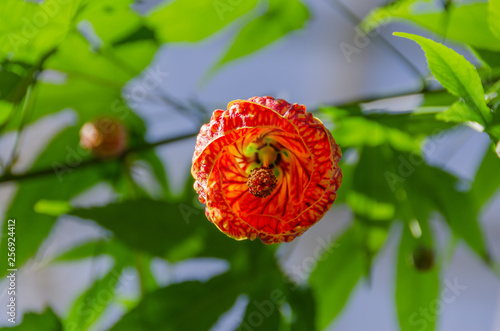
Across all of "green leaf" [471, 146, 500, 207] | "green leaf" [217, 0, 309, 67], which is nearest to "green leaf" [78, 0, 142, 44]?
"green leaf" [217, 0, 309, 67]

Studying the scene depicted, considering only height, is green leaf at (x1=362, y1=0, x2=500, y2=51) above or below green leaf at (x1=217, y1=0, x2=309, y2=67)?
above

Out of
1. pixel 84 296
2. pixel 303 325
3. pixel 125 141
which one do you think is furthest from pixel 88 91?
pixel 303 325

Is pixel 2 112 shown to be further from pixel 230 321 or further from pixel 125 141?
pixel 230 321

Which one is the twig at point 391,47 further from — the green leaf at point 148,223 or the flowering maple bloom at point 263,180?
the green leaf at point 148,223

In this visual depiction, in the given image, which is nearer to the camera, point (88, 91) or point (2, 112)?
point (2, 112)

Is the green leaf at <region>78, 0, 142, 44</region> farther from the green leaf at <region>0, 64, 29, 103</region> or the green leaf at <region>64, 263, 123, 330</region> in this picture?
the green leaf at <region>64, 263, 123, 330</region>

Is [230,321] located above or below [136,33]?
below
